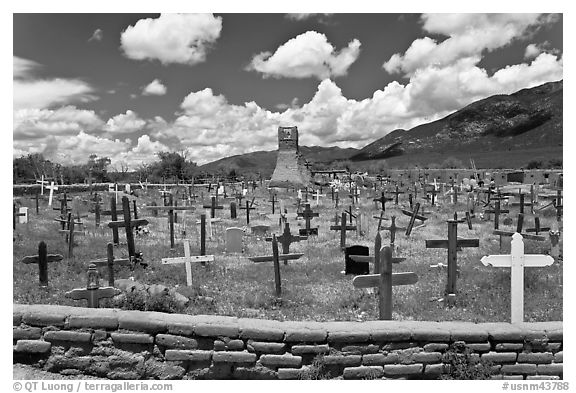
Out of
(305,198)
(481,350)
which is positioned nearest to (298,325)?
(481,350)

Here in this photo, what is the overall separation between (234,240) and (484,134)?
136m

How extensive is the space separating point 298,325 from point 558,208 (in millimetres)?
18957

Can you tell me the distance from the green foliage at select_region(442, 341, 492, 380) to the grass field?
216 cm

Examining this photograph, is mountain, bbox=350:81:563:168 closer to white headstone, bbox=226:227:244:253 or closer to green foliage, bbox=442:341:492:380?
white headstone, bbox=226:227:244:253

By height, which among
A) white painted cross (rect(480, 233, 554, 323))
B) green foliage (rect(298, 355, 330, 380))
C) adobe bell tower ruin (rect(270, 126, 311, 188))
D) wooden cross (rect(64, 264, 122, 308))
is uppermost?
adobe bell tower ruin (rect(270, 126, 311, 188))

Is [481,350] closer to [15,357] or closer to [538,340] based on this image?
[538,340]

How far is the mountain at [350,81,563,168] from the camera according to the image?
102938mm

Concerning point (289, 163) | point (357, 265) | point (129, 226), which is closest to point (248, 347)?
point (357, 265)

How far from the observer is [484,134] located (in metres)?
136

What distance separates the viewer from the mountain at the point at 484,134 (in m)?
103

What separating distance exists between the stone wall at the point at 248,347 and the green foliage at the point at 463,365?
0.05m

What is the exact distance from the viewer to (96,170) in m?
57.9

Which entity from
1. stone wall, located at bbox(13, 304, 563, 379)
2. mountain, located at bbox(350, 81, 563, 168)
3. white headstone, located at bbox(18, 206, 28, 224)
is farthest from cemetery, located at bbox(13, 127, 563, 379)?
mountain, located at bbox(350, 81, 563, 168)

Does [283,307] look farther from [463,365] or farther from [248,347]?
[463,365]
